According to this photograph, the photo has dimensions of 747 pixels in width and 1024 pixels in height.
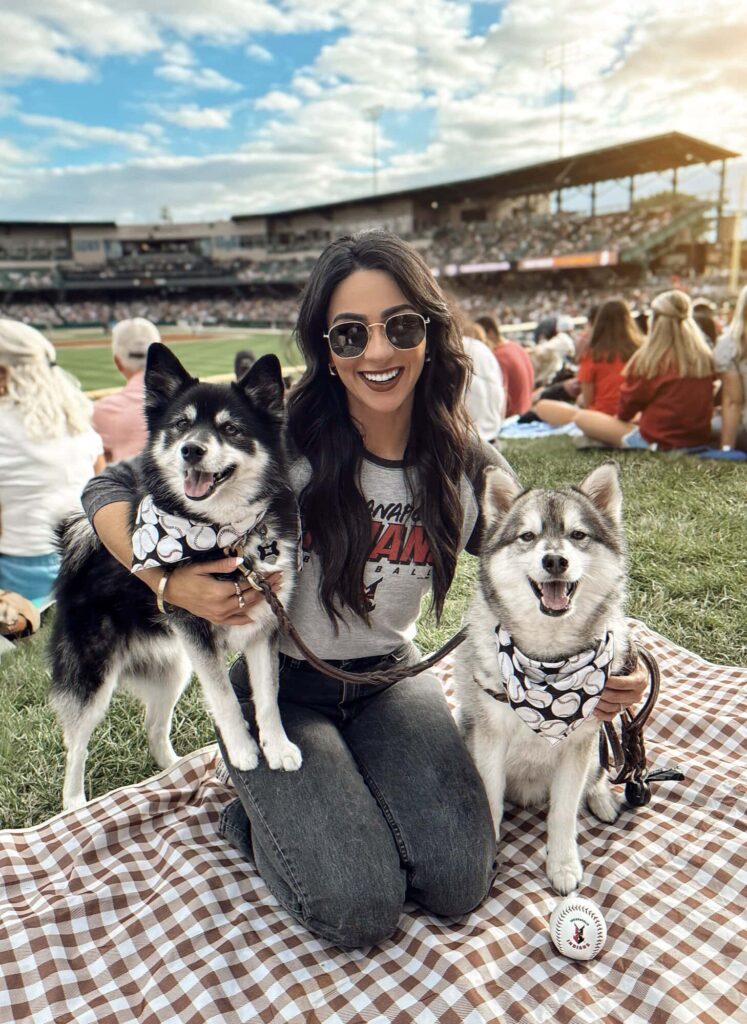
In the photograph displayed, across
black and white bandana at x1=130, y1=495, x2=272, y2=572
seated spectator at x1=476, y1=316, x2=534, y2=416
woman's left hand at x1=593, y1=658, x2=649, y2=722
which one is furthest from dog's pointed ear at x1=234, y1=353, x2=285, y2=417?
seated spectator at x1=476, y1=316, x2=534, y2=416

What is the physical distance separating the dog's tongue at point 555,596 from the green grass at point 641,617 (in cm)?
192

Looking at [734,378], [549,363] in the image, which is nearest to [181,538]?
[734,378]

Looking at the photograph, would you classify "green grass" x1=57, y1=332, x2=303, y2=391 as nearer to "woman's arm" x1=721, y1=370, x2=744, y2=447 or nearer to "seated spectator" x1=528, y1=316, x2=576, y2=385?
"seated spectator" x1=528, y1=316, x2=576, y2=385

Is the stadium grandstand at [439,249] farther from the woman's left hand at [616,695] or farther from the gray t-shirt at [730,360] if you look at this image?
the woman's left hand at [616,695]

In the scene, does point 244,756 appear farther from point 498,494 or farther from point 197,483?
point 498,494

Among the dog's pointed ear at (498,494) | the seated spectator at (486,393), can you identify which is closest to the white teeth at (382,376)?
the dog's pointed ear at (498,494)

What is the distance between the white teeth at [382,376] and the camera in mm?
2309

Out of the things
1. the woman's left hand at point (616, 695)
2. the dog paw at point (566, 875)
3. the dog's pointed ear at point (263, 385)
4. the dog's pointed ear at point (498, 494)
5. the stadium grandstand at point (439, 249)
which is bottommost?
the dog paw at point (566, 875)

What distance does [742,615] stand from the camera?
3.82 meters

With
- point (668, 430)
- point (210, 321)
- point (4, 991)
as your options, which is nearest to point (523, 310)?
point (210, 321)

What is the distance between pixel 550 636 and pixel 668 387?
573 centimetres

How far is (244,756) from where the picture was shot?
7.39 ft

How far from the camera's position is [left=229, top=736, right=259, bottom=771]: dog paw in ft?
7.38

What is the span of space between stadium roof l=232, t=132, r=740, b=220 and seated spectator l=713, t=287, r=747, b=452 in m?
33.5
